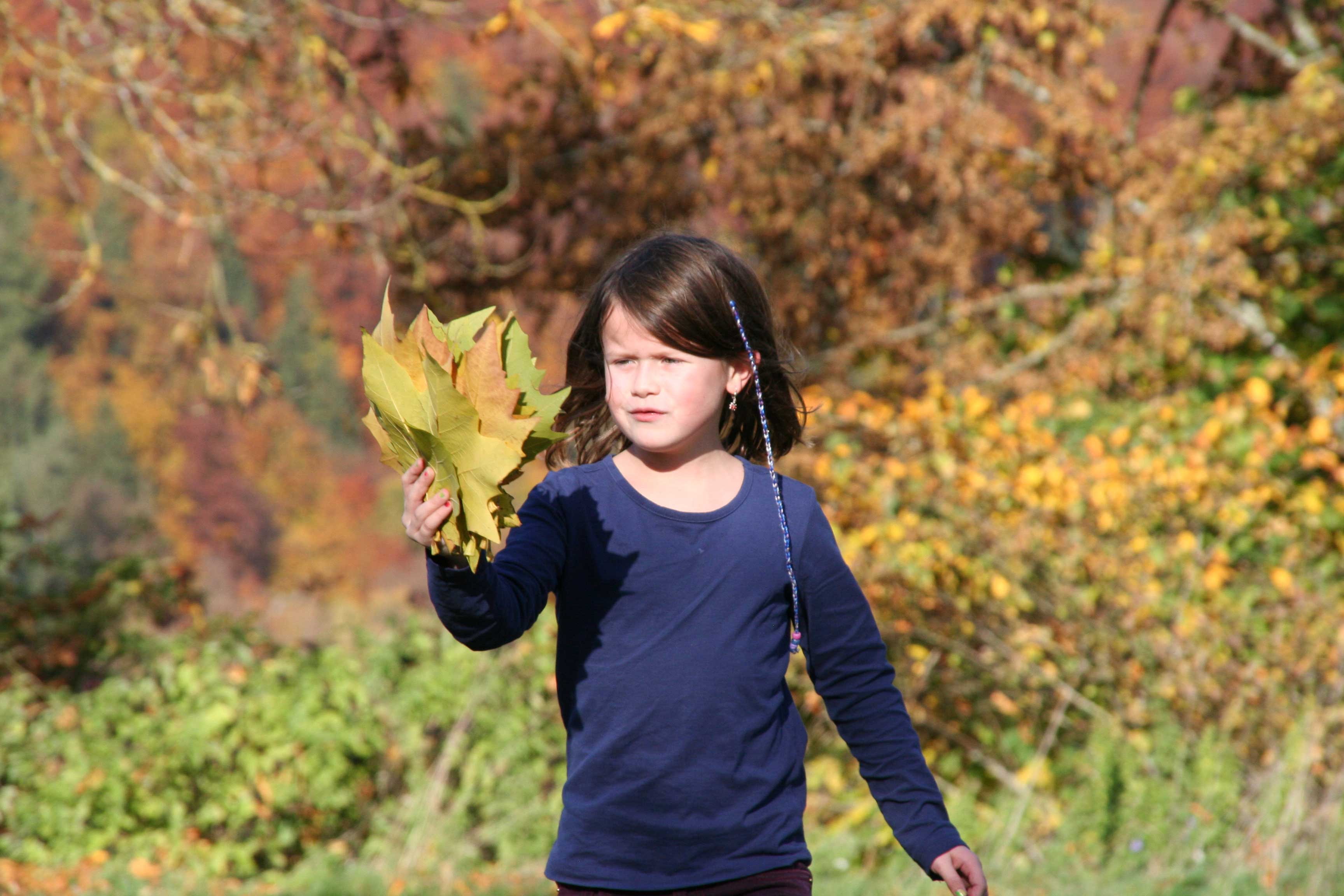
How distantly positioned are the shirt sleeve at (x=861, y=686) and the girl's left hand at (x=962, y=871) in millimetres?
43

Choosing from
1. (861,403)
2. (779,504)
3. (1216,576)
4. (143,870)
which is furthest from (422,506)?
(861,403)

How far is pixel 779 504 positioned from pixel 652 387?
→ 27 centimetres

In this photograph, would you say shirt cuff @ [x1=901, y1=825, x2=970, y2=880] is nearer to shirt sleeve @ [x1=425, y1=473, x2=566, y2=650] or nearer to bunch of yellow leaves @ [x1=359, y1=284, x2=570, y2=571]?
shirt sleeve @ [x1=425, y1=473, x2=566, y2=650]

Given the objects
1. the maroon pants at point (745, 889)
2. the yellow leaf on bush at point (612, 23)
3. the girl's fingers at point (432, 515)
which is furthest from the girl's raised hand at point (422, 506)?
the yellow leaf on bush at point (612, 23)

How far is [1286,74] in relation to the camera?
23.1 ft

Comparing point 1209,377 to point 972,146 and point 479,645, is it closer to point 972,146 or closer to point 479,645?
point 972,146

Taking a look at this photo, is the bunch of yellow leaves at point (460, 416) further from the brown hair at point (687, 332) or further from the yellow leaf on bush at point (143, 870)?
the yellow leaf on bush at point (143, 870)

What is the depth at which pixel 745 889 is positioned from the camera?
1.84m

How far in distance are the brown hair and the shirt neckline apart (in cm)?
9

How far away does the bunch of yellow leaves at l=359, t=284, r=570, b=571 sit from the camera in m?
1.53

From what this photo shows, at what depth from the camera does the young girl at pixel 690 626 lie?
183 centimetres

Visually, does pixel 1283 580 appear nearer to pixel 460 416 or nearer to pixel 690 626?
pixel 690 626

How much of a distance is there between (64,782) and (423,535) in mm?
4415

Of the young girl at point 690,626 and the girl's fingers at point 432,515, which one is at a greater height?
the girl's fingers at point 432,515
